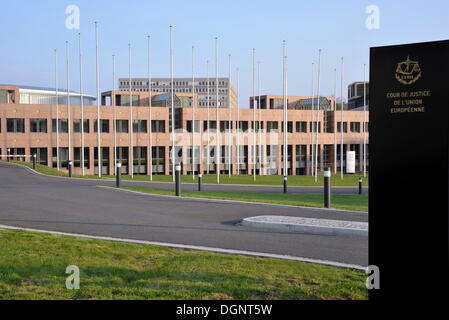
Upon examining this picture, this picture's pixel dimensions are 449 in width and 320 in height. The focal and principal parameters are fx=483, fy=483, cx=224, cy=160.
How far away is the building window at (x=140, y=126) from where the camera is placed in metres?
62.3

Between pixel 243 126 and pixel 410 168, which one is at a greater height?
pixel 243 126

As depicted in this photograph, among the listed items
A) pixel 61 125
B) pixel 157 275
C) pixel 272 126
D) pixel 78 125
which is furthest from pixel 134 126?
pixel 157 275

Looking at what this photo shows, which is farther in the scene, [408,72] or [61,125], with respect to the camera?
[61,125]

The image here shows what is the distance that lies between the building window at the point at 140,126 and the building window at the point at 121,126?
114 cm

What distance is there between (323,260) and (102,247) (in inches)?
157

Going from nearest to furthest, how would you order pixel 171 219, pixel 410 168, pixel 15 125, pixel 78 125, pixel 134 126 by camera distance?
pixel 410 168 < pixel 171 219 < pixel 15 125 < pixel 78 125 < pixel 134 126

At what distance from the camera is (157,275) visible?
22.8 ft

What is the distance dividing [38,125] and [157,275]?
5320 cm

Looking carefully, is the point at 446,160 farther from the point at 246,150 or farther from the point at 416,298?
the point at 246,150

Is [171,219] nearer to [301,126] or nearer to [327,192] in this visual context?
[327,192]

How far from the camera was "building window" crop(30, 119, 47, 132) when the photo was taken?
2183 inches

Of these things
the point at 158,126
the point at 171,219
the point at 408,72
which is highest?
the point at 158,126

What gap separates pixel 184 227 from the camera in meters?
11.6

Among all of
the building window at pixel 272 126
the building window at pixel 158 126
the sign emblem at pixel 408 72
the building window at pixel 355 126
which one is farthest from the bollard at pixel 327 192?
the building window at pixel 355 126
